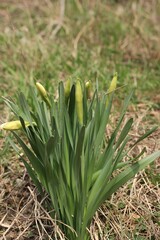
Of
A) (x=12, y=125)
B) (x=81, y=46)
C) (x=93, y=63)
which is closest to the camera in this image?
(x=12, y=125)

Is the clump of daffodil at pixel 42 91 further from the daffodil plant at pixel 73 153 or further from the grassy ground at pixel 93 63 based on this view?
the grassy ground at pixel 93 63

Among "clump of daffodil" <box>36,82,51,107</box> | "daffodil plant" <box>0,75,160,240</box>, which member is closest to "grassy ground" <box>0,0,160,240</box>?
"daffodil plant" <box>0,75,160,240</box>

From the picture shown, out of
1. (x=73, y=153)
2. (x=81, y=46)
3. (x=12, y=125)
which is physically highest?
(x=12, y=125)

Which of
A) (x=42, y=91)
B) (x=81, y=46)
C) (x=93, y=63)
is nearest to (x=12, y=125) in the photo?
(x=42, y=91)

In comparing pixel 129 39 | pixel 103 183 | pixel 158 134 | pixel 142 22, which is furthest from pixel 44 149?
pixel 142 22

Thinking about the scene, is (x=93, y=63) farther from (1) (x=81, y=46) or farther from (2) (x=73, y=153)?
(2) (x=73, y=153)

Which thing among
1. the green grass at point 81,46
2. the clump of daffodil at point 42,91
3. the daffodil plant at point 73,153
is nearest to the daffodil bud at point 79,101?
the daffodil plant at point 73,153
